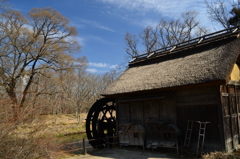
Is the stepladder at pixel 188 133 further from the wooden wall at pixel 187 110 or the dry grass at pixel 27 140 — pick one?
the dry grass at pixel 27 140

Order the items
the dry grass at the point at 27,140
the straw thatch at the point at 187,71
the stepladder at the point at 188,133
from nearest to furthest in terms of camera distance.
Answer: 1. the dry grass at the point at 27,140
2. the straw thatch at the point at 187,71
3. the stepladder at the point at 188,133

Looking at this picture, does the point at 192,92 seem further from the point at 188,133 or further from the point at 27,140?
the point at 27,140

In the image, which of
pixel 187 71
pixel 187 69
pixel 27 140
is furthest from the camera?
pixel 187 69

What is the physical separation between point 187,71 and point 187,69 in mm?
212

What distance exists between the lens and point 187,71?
28.9 ft

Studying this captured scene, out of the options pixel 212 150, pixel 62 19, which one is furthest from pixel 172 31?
pixel 212 150

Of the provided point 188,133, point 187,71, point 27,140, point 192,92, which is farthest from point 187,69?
point 27,140

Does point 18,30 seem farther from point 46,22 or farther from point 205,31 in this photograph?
point 205,31

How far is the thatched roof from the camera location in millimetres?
7777

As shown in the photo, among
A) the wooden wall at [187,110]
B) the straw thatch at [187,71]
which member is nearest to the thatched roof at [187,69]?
the straw thatch at [187,71]

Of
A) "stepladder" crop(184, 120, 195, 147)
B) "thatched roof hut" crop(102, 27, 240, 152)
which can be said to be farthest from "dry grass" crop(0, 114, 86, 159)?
"stepladder" crop(184, 120, 195, 147)

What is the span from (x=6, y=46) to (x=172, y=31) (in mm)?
22519

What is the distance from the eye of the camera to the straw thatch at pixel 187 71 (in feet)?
25.4

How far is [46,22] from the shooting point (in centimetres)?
2167
